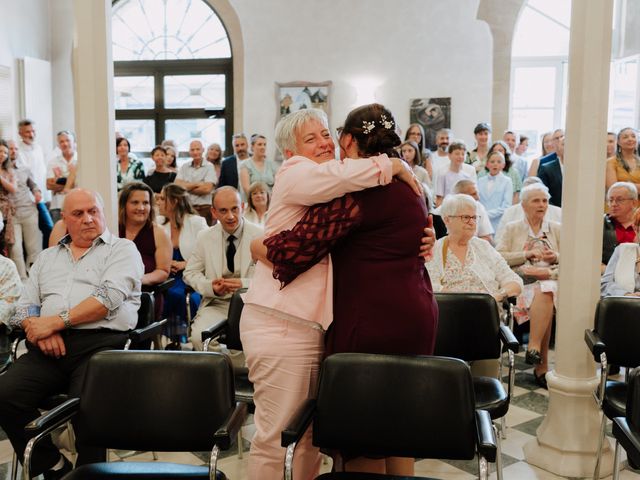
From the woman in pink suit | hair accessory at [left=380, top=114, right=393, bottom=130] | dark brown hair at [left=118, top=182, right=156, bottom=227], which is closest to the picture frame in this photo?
dark brown hair at [left=118, top=182, right=156, bottom=227]

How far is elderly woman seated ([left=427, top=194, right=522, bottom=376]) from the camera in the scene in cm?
376

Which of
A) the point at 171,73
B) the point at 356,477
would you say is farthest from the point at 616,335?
the point at 171,73

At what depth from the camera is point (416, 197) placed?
6.59 ft

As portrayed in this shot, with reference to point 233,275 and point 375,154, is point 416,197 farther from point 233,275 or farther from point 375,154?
point 233,275

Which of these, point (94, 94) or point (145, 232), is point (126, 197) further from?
point (94, 94)

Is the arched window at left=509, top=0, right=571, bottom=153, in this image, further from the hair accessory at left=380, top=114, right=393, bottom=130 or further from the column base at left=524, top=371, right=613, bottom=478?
the hair accessory at left=380, top=114, right=393, bottom=130

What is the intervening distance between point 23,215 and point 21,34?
396cm

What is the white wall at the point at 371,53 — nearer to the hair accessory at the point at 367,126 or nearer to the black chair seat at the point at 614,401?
the black chair seat at the point at 614,401

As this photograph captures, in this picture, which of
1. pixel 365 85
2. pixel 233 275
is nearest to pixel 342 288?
pixel 233 275

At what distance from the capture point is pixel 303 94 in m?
10.1

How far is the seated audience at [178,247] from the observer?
15.4 ft

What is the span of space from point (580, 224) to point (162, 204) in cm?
306

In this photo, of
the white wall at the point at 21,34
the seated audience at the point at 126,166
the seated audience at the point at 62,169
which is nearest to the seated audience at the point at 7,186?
the seated audience at the point at 62,169

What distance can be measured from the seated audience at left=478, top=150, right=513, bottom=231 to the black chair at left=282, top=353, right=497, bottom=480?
4578 mm
